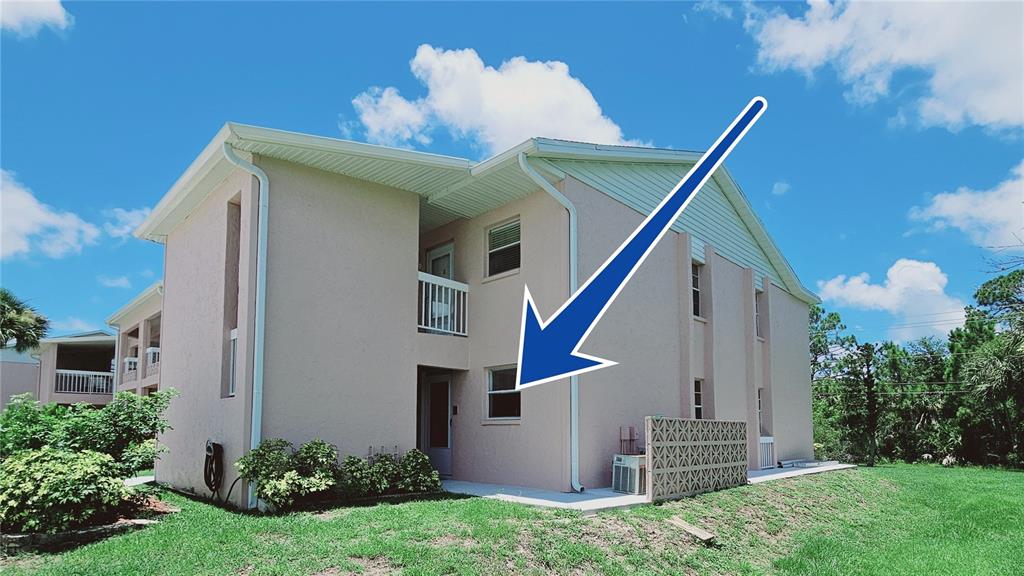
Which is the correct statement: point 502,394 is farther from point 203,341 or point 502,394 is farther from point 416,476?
point 203,341

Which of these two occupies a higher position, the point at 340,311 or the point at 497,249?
the point at 497,249

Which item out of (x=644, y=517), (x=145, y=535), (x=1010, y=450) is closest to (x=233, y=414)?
(x=145, y=535)

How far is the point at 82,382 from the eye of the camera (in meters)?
29.6

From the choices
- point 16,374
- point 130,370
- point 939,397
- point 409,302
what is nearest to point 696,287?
point 409,302

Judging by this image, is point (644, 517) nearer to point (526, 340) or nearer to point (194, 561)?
point (526, 340)

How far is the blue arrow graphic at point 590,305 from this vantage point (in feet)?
22.5

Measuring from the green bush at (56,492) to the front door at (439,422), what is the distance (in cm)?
619

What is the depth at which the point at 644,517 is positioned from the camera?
989 cm

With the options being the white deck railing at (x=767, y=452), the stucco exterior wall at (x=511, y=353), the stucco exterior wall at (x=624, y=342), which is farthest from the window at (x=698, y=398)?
the stucco exterior wall at (x=511, y=353)

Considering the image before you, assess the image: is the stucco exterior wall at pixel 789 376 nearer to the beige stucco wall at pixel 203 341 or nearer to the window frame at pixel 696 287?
the window frame at pixel 696 287

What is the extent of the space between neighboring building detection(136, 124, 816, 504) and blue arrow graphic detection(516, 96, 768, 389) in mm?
730

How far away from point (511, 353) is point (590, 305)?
226 centimetres

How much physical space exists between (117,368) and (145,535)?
19.3m

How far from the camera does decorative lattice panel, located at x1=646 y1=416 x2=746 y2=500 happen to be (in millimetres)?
11195
